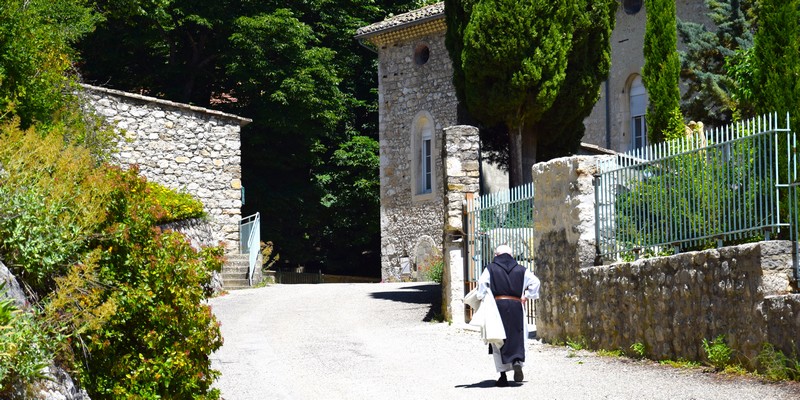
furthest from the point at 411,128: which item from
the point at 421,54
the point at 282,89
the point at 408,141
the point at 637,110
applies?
the point at 637,110

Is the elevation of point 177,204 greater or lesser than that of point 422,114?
lesser

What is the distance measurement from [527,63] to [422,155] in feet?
36.0

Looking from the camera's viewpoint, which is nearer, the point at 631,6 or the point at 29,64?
the point at 29,64

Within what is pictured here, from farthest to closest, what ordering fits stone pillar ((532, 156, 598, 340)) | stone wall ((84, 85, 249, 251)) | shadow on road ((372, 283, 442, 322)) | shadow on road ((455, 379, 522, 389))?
stone wall ((84, 85, 249, 251)) → shadow on road ((372, 283, 442, 322)) → stone pillar ((532, 156, 598, 340)) → shadow on road ((455, 379, 522, 389))

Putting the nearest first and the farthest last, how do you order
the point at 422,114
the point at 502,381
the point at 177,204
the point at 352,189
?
the point at 502,381 → the point at 177,204 → the point at 422,114 → the point at 352,189

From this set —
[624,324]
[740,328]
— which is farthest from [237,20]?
[740,328]

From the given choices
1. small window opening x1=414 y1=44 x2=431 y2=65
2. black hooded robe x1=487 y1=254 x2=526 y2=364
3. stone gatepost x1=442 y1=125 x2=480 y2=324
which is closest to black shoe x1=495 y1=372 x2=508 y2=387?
black hooded robe x1=487 y1=254 x2=526 y2=364

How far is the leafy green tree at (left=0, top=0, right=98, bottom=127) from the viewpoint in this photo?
17703 mm

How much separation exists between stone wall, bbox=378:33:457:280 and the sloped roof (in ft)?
0.85

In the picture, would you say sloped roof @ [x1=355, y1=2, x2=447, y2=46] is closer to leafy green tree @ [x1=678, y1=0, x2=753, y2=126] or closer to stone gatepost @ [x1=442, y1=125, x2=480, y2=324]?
leafy green tree @ [x1=678, y1=0, x2=753, y2=126]

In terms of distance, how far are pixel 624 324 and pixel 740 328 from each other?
2233 millimetres

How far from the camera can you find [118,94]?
86.4 ft

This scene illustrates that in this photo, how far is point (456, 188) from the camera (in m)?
18.2

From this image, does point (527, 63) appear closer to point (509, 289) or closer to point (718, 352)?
point (509, 289)
